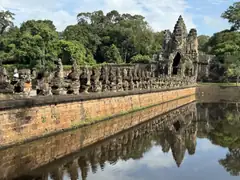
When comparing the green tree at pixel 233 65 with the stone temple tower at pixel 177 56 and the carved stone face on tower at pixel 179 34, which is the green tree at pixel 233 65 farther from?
the carved stone face on tower at pixel 179 34

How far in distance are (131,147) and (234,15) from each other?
232ft

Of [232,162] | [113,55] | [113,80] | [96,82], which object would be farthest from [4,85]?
[113,55]

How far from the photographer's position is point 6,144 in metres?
10.2

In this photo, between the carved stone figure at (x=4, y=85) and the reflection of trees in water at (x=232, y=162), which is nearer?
the reflection of trees in water at (x=232, y=162)

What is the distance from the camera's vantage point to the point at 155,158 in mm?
11500

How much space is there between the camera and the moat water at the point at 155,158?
30.0ft

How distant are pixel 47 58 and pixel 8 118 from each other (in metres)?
39.8

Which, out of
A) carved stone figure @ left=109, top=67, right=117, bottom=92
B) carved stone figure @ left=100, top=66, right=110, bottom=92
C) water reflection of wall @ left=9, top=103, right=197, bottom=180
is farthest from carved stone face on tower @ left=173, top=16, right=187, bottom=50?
carved stone figure @ left=100, top=66, right=110, bottom=92

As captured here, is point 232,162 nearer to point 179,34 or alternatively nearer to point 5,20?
point 179,34

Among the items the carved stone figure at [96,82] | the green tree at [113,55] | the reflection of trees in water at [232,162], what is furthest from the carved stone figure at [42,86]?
the green tree at [113,55]

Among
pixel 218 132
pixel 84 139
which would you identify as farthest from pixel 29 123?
pixel 218 132

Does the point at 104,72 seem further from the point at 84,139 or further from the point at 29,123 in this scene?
the point at 29,123

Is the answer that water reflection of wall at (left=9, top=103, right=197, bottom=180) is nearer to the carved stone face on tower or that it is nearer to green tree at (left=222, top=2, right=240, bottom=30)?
the carved stone face on tower

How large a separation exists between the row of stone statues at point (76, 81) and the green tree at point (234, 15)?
56238mm
